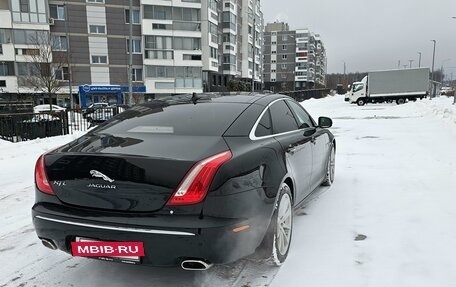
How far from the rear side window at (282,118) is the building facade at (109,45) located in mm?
37138

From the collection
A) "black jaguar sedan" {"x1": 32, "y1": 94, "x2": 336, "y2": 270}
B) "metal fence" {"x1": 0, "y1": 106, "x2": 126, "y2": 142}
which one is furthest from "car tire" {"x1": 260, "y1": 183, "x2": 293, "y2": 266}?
"metal fence" {"x1": 0, "y1": 106, "x2": 126, "y2": 142}

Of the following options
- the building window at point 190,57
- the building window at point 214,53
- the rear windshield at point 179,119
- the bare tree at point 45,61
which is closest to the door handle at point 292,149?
the rear windshield at point 179,119

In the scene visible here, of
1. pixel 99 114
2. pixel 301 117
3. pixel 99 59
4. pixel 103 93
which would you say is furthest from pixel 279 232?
pixel 99 59

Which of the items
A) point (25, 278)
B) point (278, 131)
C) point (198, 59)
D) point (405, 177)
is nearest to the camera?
point (25, 278)

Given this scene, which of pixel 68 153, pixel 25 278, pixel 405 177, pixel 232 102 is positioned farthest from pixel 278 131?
pixel 405 177

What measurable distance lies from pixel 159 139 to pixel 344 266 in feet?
6.19

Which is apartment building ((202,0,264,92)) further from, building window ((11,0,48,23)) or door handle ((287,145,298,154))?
door handle ((287,145,298,154))

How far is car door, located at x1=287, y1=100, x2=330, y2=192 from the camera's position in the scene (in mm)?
4574

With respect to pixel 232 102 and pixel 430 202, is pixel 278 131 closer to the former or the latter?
pixel 232 102

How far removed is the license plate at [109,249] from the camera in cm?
258

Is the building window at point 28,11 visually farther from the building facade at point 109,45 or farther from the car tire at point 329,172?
the car tire at point 329,172

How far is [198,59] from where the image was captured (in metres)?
46.9

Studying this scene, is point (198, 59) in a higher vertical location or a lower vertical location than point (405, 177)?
higher

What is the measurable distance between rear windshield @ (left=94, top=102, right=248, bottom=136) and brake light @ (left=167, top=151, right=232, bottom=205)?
57cm
